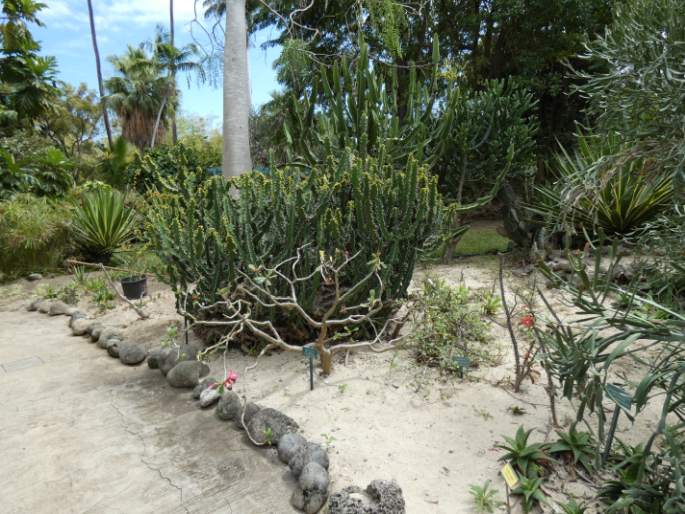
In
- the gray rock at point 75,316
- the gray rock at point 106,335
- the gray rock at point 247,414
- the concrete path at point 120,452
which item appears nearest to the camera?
the concrete path at point 120,452

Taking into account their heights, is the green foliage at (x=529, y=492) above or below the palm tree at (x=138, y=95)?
below

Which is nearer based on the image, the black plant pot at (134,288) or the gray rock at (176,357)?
A: the gray rock at (176,357)

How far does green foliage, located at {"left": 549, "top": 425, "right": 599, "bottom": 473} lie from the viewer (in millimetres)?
2096

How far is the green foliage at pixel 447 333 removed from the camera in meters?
3.29

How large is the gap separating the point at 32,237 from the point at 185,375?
540cm

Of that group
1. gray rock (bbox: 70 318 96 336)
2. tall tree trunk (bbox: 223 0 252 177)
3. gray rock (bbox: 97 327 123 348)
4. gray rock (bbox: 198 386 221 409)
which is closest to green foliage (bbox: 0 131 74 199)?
gray rock (bbox: 70 318 96 336)

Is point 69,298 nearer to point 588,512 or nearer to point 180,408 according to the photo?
point 180,408

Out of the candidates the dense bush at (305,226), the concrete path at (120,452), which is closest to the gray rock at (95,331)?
the concrete path at (120,452)

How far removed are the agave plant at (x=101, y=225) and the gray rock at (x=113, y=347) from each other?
3973mm

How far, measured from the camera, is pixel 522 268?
5555 millimetres

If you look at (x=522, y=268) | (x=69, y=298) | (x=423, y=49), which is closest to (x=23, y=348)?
(x=69, y=298)

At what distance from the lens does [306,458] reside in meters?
2.22

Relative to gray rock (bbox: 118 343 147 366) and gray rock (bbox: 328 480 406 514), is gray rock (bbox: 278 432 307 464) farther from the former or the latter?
gray rock (bbox: 118 343 147 366)

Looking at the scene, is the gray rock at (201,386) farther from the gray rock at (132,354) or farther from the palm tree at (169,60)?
the palm tree at (169,60)
